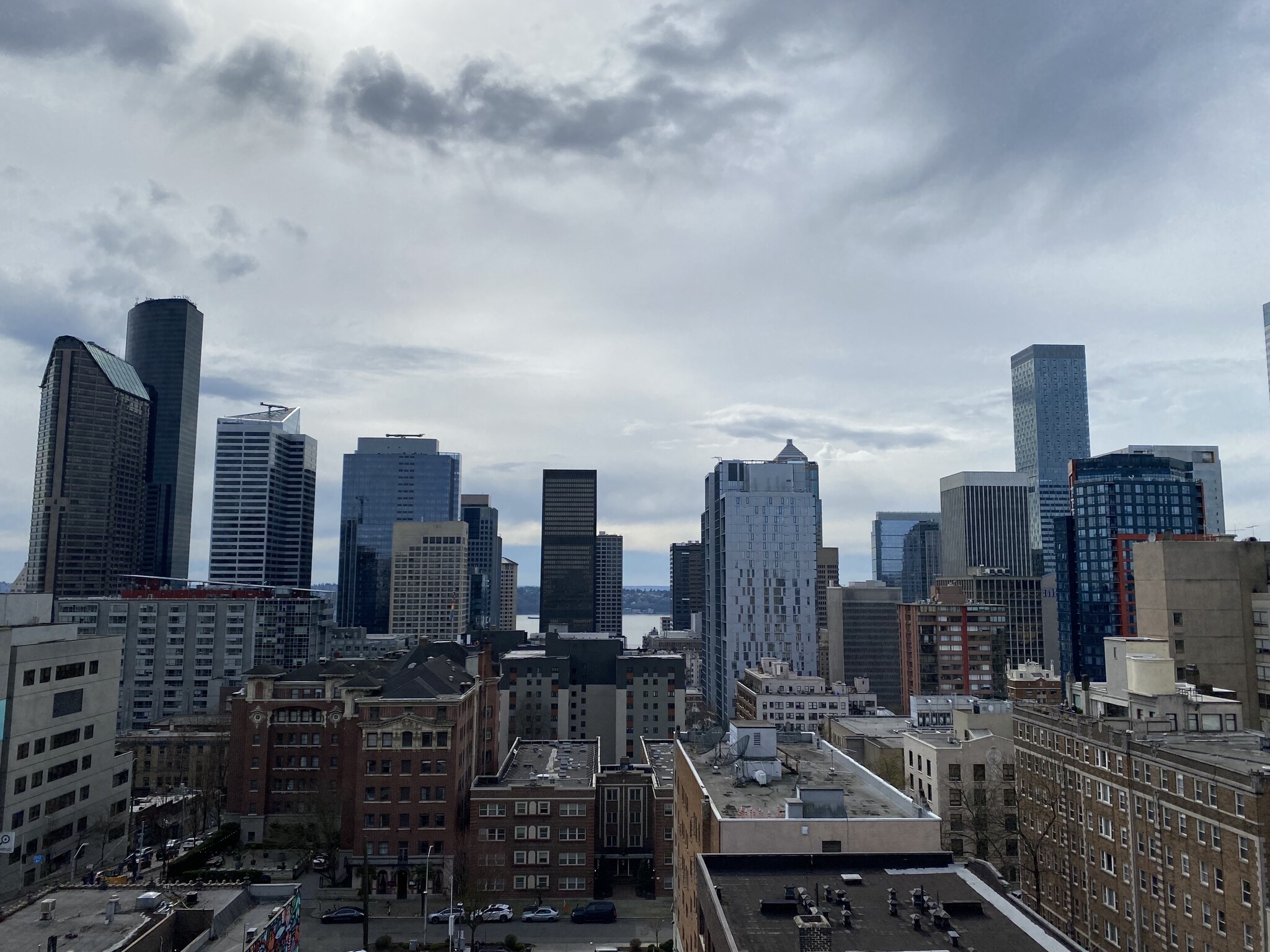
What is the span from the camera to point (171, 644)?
191875 mm

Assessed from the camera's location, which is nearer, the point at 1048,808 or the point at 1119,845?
the point at 1119,845

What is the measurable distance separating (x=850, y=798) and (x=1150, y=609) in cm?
5503

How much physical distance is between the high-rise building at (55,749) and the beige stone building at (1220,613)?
11678cm

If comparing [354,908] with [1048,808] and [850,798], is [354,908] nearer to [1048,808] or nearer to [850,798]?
[850,798]

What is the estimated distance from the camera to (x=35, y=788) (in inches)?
3307

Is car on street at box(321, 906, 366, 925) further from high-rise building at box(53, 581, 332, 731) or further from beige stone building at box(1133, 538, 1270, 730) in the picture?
high-rise building at box(53, 581, 332, 731)

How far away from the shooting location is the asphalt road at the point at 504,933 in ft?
246

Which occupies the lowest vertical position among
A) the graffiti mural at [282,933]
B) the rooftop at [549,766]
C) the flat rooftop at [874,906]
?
the rooftop at [549,766]

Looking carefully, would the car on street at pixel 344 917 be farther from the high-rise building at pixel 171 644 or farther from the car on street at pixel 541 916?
the high-rise building at pixel 171 644

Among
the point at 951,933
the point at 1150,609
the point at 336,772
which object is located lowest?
the point at 336,772

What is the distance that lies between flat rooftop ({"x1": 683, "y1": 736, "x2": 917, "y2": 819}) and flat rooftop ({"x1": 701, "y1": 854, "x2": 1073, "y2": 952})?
8.37m

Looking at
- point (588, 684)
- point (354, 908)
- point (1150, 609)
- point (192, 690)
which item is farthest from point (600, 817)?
point (192, 690)

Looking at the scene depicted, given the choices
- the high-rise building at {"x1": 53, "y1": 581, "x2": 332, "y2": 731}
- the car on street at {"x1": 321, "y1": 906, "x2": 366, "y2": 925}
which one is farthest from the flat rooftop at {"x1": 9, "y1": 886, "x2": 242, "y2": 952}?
the high-rise building at {"x1": 53, "y1": 581, "x2": 332, "y2": 731}

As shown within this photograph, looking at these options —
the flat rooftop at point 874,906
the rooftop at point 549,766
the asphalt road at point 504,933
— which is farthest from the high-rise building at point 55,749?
the flat rooftop at point 874,906
